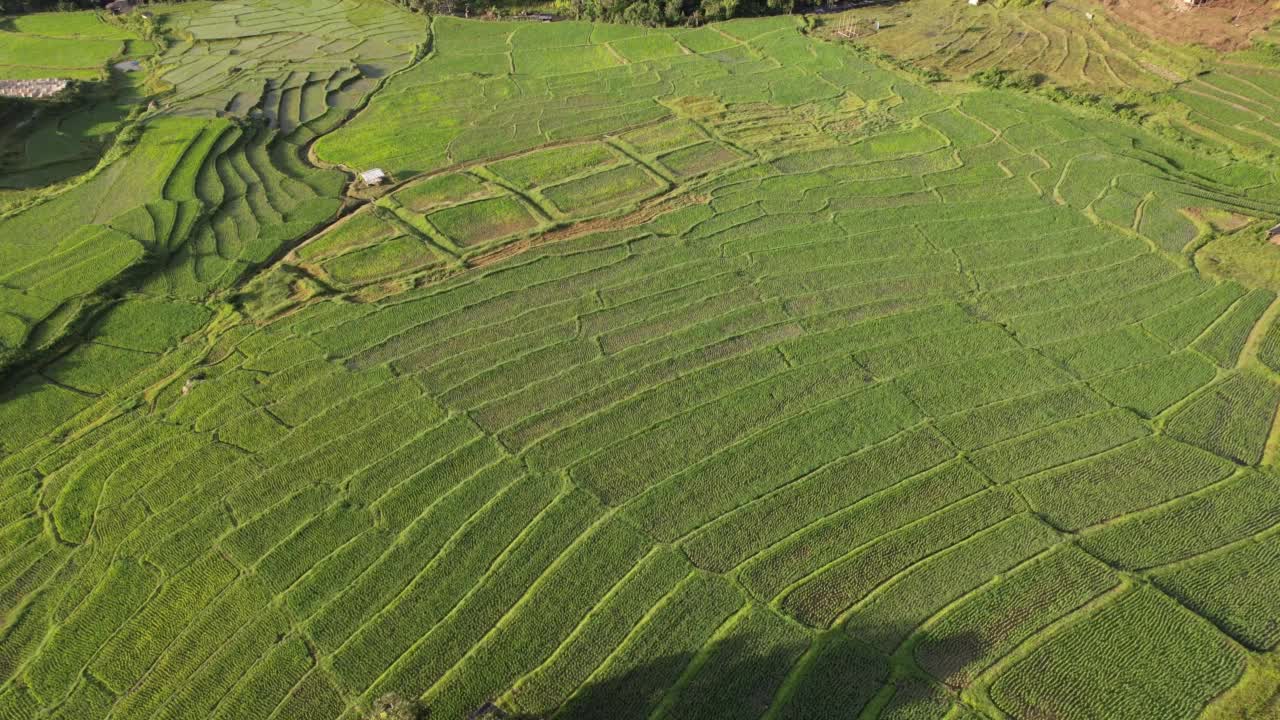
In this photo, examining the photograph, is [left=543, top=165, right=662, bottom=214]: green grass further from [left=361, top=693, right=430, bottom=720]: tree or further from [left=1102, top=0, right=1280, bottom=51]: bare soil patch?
[left=1102, top=0, right=1280, bottom=51]: bare soil patch

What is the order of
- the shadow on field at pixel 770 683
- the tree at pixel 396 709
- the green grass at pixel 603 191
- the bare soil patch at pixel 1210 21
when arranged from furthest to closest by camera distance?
the bare soil patch at pixel 1210 21
the green grass at pixel 603 191
the shadow on field at pixel 770 683
the tree at pixel 396 709

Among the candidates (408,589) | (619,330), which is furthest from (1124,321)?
(408,589)

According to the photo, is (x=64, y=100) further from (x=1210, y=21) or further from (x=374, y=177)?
(x=1210, y=21)

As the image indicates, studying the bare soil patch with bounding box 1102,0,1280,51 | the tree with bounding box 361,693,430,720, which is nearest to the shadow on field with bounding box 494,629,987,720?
the tree with bounding box 361,693,430,720

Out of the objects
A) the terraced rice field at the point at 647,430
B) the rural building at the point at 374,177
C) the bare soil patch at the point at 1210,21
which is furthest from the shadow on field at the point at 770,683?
the bare soil patch at the point at 1210,21

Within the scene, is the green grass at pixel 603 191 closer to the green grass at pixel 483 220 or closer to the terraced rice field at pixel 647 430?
the terraced rice field at pixel 647 430

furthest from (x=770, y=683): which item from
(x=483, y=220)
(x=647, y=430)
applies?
(x=483, y=220)

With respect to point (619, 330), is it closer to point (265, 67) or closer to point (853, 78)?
point (853, 78)
